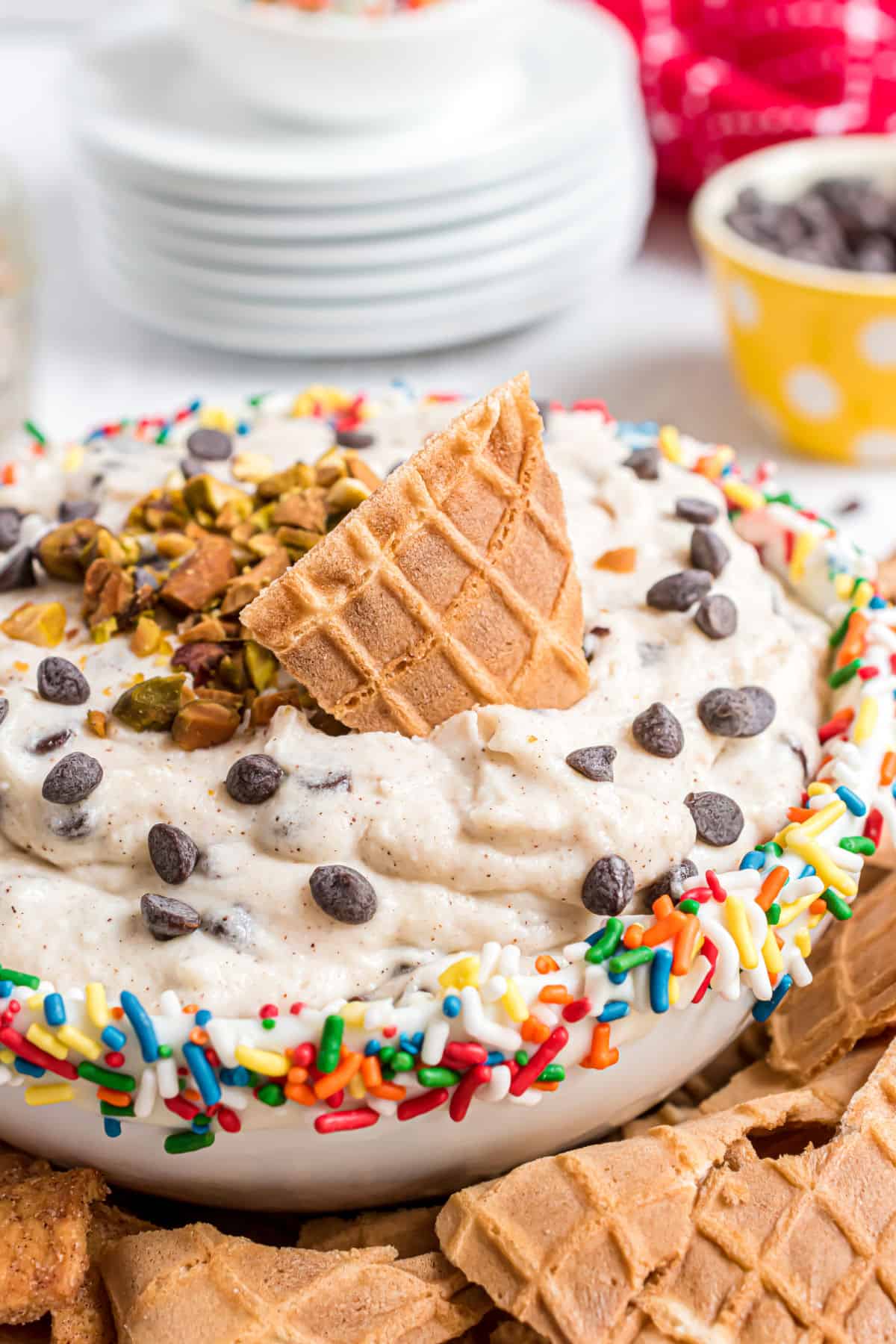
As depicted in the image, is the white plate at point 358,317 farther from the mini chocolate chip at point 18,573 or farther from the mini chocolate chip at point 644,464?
the mini chocolate chip at point 18,573

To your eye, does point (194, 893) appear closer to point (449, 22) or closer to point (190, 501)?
point (190, 501)

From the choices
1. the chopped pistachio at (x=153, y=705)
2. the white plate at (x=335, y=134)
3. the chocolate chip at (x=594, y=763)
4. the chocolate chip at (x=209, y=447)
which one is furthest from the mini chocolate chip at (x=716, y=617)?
the white plate at (x=335, y=134)

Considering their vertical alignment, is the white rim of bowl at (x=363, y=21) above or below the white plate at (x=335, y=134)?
above

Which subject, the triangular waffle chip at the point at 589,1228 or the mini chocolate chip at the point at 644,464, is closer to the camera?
the triangular waffle chip at the point at 589,1228

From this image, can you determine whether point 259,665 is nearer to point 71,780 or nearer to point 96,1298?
point 71,780

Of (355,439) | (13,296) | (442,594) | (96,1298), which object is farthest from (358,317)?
(96,1298)
